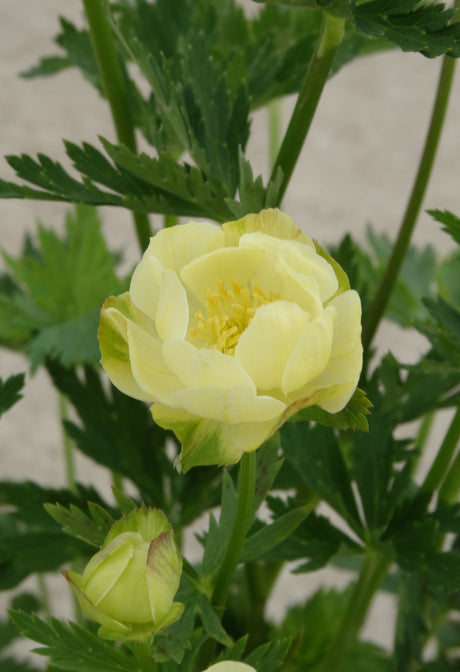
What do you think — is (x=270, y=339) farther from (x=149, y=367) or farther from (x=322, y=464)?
(x=322, y=464)

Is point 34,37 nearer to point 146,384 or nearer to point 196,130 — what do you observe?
point 196,130

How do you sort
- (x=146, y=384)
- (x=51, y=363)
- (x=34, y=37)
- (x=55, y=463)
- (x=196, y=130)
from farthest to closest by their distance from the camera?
(x=34, y=37)
(x=55, y=463)
(x=51, y=363)
(x=196, y=130)
(x=146, y=384)

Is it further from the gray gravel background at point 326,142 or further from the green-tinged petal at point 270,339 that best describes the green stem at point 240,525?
the gray gravel background at point 326,142

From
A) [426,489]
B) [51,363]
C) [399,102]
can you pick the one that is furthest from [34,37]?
[426,489]

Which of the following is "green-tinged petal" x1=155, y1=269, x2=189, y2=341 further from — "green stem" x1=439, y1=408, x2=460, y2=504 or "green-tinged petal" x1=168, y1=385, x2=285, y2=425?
"green stem" x1=439, y1=408, x2=460, y2=504

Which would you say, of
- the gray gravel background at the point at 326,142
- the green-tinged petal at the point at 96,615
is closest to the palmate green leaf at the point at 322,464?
the green-tinged petal at the point at 96,615

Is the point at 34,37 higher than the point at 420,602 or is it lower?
higher

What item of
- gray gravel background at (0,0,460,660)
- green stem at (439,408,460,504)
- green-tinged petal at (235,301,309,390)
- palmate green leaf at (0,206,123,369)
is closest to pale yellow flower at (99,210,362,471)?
green-tinged petal at (235,301,309,390)
